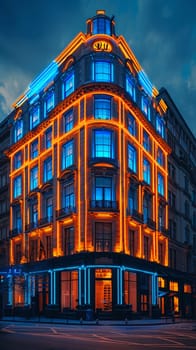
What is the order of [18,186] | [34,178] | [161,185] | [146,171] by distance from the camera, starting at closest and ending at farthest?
[146,171] → [34,178] → [161,185] → [18,186]

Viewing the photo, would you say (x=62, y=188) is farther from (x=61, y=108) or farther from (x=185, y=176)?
(x=185, y=176)

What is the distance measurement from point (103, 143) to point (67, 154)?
513 centimetres

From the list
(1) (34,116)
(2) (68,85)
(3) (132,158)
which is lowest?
(3) (132,158)

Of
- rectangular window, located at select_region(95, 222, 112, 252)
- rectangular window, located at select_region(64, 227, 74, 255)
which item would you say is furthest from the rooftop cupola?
rectangular window, located at select_region(64, 227, 74, 255)

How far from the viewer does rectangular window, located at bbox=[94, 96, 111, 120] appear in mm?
51406

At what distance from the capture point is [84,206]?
159 feet

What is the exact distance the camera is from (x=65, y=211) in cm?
5141

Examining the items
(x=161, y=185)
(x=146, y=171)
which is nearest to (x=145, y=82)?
(x=146, y=171)

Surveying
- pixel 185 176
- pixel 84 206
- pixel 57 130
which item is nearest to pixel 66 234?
pixel 84 206

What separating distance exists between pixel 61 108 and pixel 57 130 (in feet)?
8.77

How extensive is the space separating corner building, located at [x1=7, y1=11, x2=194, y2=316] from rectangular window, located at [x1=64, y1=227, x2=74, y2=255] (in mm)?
184

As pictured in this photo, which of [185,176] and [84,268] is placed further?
[185,176]

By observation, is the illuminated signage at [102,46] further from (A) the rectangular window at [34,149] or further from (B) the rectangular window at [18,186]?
(B) the rectangular window at [18,186]

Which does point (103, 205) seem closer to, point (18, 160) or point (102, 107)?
point (102, 107)
